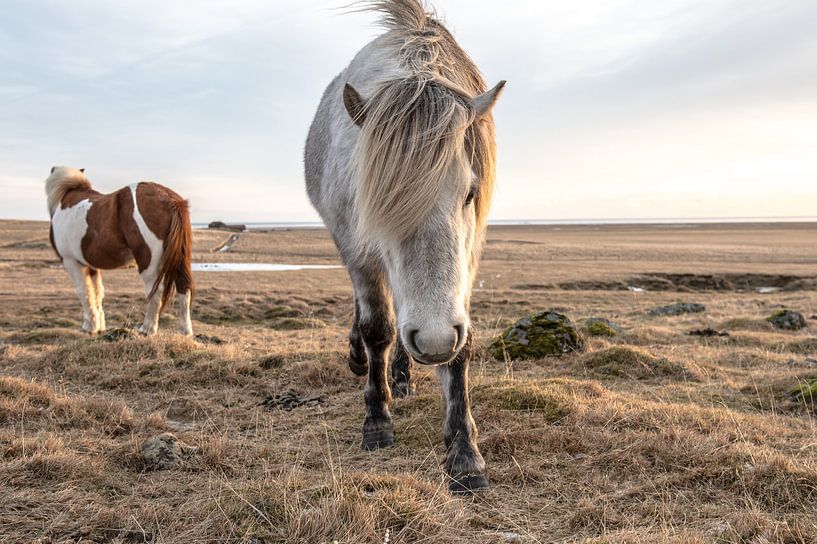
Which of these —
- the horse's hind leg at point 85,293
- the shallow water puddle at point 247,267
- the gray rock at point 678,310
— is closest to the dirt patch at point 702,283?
the gray rock at point 678,310

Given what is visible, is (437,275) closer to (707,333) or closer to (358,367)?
(358,367)

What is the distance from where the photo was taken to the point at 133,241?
9.02 metres

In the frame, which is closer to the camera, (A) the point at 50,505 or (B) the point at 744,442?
(A) the point at 50,505

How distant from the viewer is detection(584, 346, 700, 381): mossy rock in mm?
6758

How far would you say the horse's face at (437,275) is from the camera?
3020 millimetres

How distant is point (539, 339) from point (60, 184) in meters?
9.06

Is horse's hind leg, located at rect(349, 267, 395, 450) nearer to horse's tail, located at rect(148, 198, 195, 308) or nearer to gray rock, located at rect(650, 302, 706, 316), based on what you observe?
horse's tail, located at rect(148, 198, 195, 308)

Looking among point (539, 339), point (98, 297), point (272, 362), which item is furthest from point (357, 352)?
point (98, 297)

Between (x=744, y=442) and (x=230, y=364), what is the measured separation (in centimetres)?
528

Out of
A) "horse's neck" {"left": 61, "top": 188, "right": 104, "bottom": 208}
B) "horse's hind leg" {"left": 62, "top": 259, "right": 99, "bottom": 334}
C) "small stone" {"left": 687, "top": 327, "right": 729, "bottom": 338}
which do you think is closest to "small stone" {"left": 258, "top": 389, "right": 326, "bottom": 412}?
"horse's hind leg" {"left": 62, "top": 259, "right": 99, "bottom": 334}

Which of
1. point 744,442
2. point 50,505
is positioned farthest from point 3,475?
point 744,442

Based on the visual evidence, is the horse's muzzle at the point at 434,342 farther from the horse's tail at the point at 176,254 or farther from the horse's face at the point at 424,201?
the horse's tail at the point at 176,254

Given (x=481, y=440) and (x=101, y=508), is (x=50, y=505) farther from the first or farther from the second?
(x=481, y=440)

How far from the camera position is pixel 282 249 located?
151 feet
